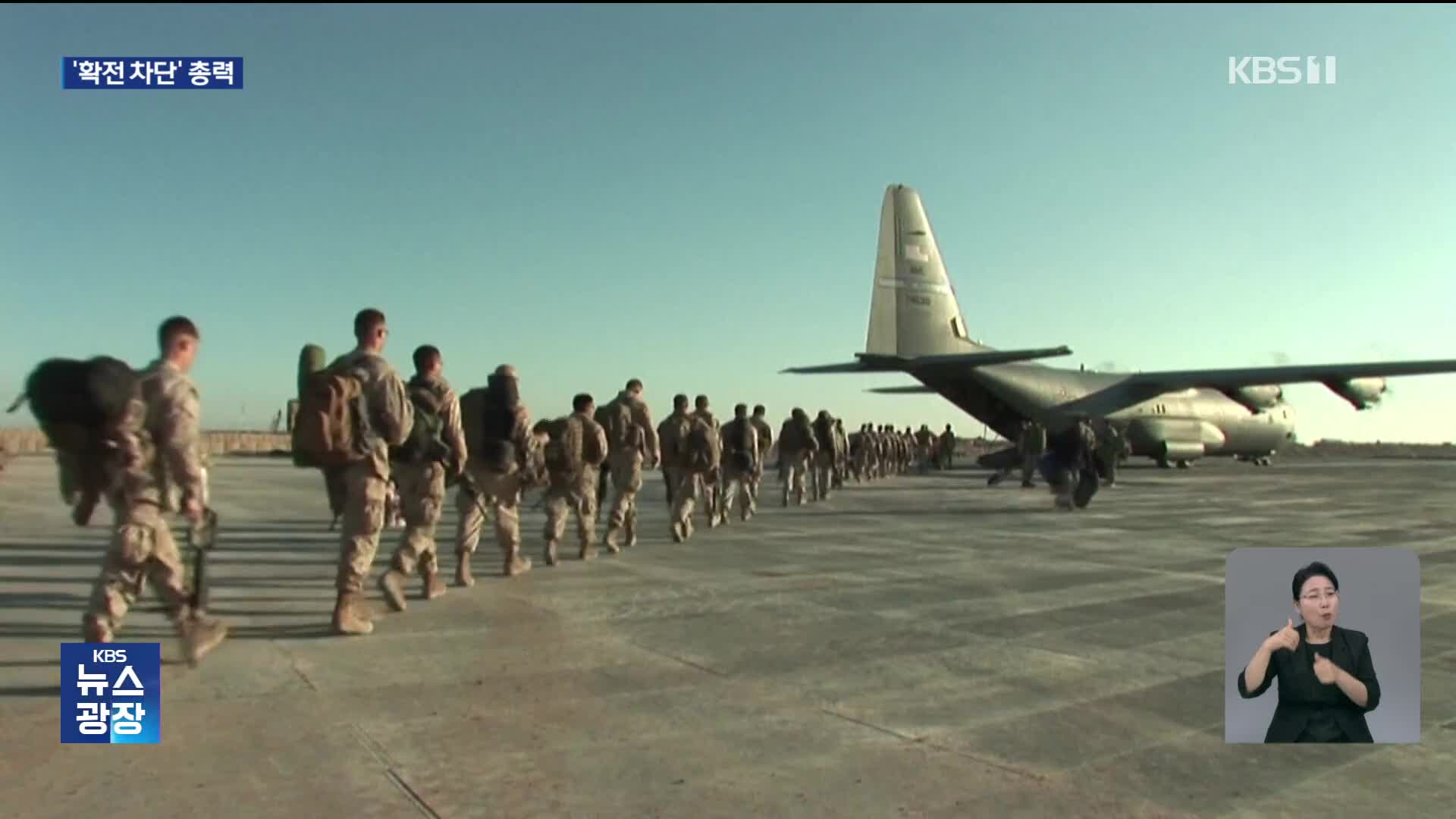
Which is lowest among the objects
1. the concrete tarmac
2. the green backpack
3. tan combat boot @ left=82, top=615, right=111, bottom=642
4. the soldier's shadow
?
the concrete tarmac

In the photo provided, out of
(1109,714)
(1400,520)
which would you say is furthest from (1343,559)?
(1400,520)

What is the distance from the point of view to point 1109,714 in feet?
13.8

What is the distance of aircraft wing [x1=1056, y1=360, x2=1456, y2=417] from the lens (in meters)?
24.6

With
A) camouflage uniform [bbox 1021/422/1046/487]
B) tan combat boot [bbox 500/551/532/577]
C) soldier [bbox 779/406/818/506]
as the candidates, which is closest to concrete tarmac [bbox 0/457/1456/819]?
tan combat boot [bbox 500/551/532/577]

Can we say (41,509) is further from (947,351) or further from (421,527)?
(947,351)

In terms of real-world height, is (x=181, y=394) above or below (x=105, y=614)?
above

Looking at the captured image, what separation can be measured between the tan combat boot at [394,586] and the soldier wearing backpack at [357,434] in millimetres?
379

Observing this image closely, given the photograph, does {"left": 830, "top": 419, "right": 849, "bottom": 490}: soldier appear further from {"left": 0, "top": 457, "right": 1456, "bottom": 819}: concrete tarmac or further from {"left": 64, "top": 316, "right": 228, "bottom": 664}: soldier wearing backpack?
{"left": 64, "top": 316, "right": 228, "bottom": 664}: soldier wearing backpack

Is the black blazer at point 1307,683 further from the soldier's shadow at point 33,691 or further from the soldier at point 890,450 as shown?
the soldier at point 890,450

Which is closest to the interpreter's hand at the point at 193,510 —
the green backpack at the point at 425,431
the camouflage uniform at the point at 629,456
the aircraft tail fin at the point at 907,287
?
the green backpack at the point at 425,431

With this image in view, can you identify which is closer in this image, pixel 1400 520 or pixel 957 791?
pixel 957 791

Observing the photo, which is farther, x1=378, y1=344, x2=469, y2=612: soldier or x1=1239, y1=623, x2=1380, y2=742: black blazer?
x1=378, y1=344, x2=469, y2=612: soldier

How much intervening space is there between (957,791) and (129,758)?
2.80m

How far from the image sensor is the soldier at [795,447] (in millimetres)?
15258
